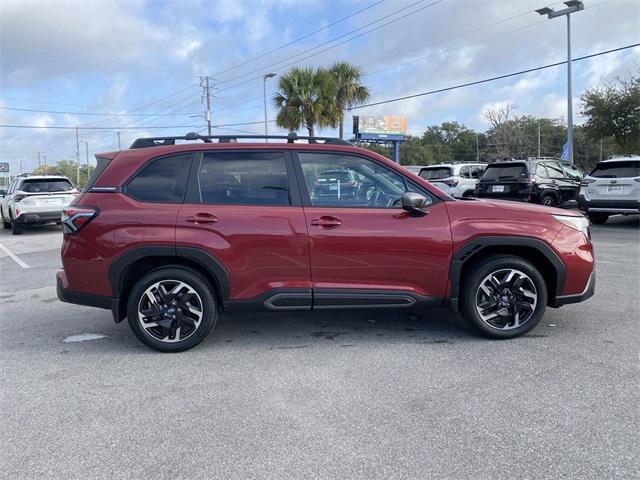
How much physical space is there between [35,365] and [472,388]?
344 centimetres

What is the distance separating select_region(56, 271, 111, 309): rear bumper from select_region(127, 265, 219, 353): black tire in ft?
0.76

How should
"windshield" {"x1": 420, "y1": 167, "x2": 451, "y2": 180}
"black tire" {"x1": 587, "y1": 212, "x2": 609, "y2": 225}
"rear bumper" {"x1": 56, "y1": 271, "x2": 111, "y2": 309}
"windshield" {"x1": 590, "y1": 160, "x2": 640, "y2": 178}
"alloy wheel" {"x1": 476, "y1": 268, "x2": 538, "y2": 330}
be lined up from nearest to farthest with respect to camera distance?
"rear bumper" {"x1": 56, "y1": 271, "x2": 111, "y2": 309}
"alloy wheel" {"x1": 476, "y1": 268, "x2": 538, "y2": 330}
"windshield" {"x1": 590, "y1": 160, "x2": 640, "y2": 178}
"black tire" {"x1": 587, "y1": 212, "x2": 609, "y2": 225}
"windshield" {"x1": 420, "y1": 167, "x2": 451, "y2": 180}

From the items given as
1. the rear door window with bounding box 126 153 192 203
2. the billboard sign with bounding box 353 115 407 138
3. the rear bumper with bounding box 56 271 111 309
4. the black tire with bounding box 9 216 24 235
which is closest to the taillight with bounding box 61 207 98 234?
the rear door window with bounding box 126 153 192 203

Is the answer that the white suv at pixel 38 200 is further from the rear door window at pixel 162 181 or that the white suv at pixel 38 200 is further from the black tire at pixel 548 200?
the black tire at pixel 548 200

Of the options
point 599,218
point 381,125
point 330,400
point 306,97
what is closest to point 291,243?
point 330,400

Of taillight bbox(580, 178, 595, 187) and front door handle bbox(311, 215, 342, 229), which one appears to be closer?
front door handle bbox(311, 215, 342, 229)

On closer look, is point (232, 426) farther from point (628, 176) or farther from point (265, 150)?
point (628, 176)

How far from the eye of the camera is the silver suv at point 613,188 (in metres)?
11.6

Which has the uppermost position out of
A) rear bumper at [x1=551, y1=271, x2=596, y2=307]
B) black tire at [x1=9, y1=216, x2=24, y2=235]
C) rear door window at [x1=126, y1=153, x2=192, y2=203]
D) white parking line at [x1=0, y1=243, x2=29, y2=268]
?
rear door window at [x1=126, y1=153, x2=192, y2=203]

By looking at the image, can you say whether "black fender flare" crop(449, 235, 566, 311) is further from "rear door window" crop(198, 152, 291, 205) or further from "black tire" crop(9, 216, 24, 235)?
"black tire" crop(9, 216, 24, 235)

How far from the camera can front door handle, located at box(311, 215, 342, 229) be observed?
4.15 meters

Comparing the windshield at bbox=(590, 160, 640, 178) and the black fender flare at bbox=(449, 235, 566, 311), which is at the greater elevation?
the windshield at bbox=(590, 160, 640, 178)

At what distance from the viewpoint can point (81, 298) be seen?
4277mm

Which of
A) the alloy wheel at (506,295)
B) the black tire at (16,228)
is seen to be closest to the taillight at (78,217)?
the alloy wheel at (506,295)
